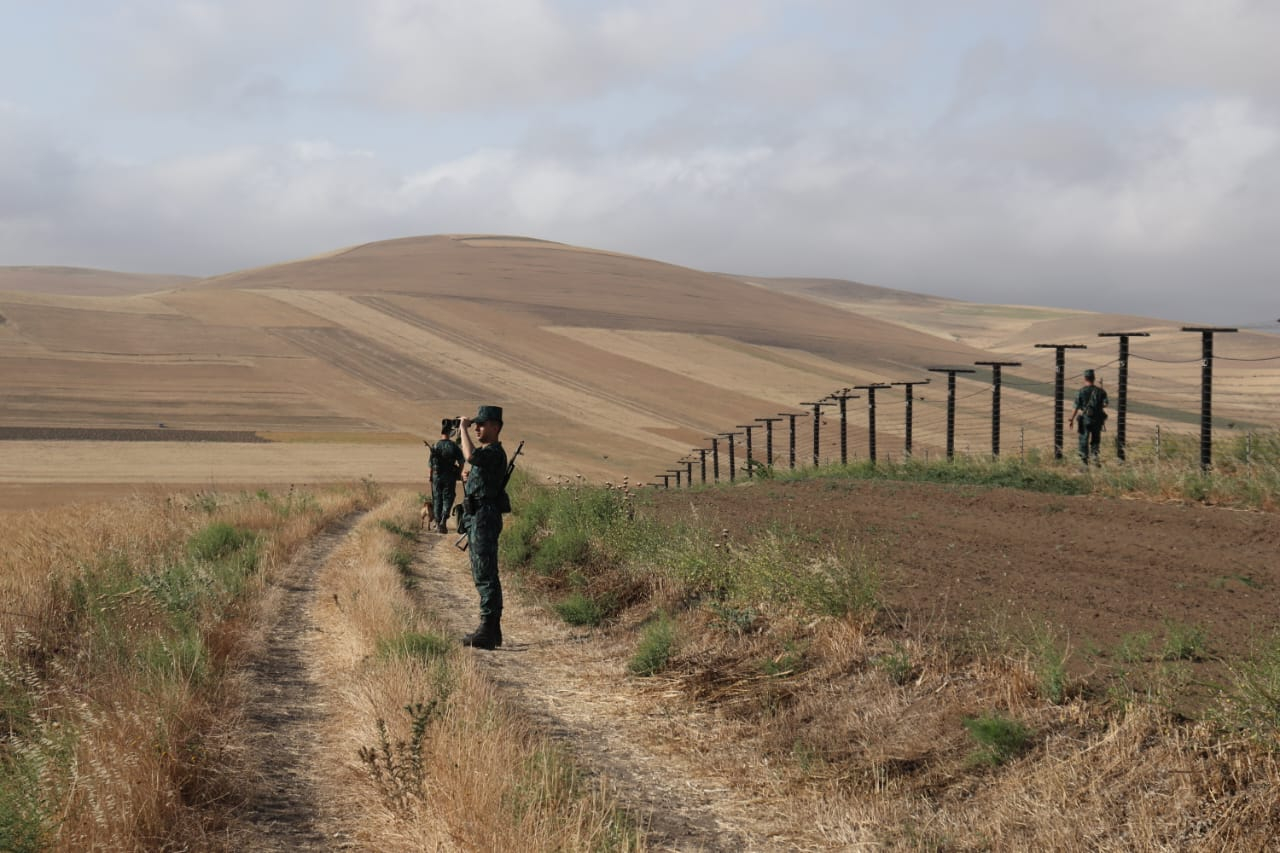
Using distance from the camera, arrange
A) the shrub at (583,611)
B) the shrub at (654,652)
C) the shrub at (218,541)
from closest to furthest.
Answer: the shrub at (654,652)
the shrub at (583,611)
the shrub at (218,541)

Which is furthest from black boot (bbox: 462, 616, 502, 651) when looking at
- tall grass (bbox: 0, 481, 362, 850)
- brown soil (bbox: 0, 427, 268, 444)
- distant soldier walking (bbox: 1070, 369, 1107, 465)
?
brown soil (bbox: 0, 427, 268, 444)

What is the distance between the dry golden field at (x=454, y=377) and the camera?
58312mm

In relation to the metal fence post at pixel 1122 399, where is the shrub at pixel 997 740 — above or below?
below

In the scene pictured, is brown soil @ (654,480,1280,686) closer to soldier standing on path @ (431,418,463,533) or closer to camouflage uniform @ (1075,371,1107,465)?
soldier standing on path @ (431,418,463,533)

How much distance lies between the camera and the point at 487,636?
10680mm

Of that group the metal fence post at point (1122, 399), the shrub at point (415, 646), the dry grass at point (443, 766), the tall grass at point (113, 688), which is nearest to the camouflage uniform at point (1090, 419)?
the metal fence post at point (1122, 399)

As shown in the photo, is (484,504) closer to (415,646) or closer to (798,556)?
(415,646)

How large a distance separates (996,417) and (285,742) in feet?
78.2

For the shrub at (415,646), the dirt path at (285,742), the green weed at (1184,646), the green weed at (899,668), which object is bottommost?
the dirt path at (285,742)

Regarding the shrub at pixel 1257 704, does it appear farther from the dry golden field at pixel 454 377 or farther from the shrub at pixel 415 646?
the dry golden field at pixel 454 377

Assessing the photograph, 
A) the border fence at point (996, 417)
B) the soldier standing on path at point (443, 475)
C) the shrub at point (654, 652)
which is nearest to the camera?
the shrub at point (654, 652)

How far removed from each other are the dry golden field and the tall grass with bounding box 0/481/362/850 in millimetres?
31318

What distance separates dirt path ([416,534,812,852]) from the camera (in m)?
6.18

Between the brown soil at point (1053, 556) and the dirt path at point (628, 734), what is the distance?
201 centimetres
